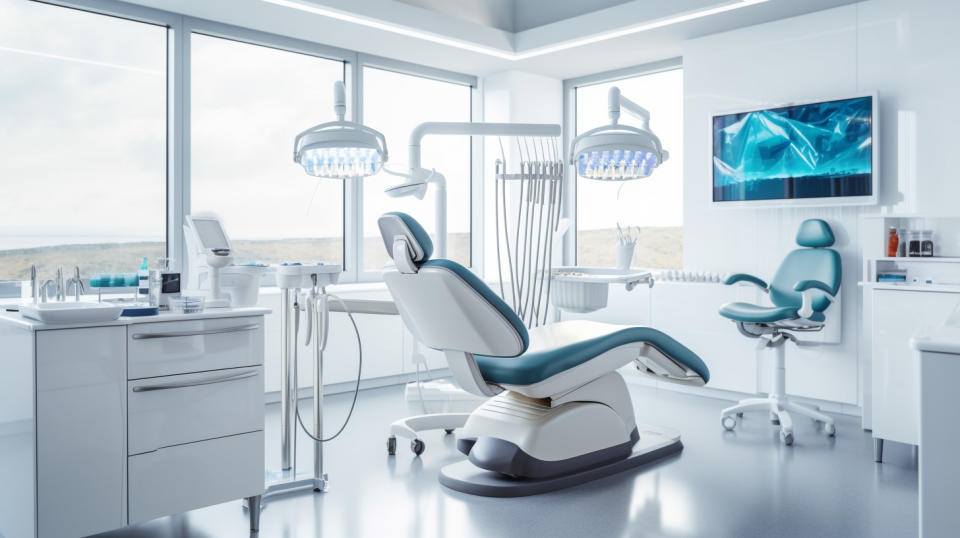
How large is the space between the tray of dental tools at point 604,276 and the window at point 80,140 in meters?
2.46

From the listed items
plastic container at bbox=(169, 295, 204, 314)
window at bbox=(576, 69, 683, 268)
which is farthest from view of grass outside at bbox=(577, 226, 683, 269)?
plastic container at bbox=(169, 295, 204, 314)

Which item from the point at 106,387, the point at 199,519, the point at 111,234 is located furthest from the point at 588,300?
the point at 111,234

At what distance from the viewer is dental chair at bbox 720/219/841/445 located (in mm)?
3863

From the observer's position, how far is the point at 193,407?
8.08ft

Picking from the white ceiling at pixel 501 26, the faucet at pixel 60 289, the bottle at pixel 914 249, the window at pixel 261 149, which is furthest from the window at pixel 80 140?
the bottle at pixel 914 249

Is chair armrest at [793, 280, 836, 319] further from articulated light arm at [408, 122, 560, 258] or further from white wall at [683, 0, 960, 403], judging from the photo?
articulated light arm at [408, 122, 560, 258]

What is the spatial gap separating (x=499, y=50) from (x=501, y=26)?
1.01ft

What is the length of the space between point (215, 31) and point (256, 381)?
2880 mm

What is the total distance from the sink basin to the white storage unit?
27mm

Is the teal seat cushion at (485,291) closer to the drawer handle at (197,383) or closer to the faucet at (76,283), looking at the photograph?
the drawer handle at (197,383)

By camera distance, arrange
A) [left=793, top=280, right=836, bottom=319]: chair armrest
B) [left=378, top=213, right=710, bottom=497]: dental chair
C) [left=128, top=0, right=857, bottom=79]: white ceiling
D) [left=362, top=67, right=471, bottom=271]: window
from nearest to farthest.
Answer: [left=378, top=213, right=710, bottom=497]: dental chair, [left=793, top=280, right=836, bottom=319]: chair armrest, [left=128, top=0, right=857, bottom=79]: white ceiling, [left=362, top=67, right=471, bottom=271]: window

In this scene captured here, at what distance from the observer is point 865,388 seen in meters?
3.84

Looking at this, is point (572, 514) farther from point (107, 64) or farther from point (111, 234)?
point (107, 64)

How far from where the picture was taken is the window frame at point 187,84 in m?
4.37
